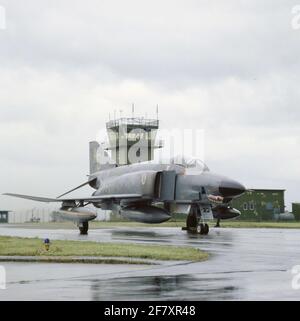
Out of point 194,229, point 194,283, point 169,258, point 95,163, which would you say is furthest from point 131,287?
point 95,163

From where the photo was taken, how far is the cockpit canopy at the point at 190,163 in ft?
97.3

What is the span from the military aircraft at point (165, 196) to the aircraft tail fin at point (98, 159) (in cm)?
A: 724

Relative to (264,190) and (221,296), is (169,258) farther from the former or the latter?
(264,190)

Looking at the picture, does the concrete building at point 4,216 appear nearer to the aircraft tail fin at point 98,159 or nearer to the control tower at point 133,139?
the control tower at point 133,139

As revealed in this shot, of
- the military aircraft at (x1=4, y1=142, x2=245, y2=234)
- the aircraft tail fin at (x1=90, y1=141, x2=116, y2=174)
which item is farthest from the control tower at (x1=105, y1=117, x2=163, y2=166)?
the military aircraft at (x1=4, y1=142, x2=245, y2=234)

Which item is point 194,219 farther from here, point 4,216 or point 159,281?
point 4,216

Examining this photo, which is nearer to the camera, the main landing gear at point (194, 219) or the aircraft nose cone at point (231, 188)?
the aircraft nose cone at point (231, 188)

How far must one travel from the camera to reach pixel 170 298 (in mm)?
8953

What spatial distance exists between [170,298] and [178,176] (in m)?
21.4

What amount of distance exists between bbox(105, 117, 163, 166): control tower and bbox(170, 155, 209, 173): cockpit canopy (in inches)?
1456

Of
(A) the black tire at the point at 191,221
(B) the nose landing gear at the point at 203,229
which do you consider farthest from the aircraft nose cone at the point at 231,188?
(A) the black tire at the point at 191,221

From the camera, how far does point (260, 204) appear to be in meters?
73.0

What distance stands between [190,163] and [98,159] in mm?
14796

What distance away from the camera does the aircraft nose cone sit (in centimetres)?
2764
